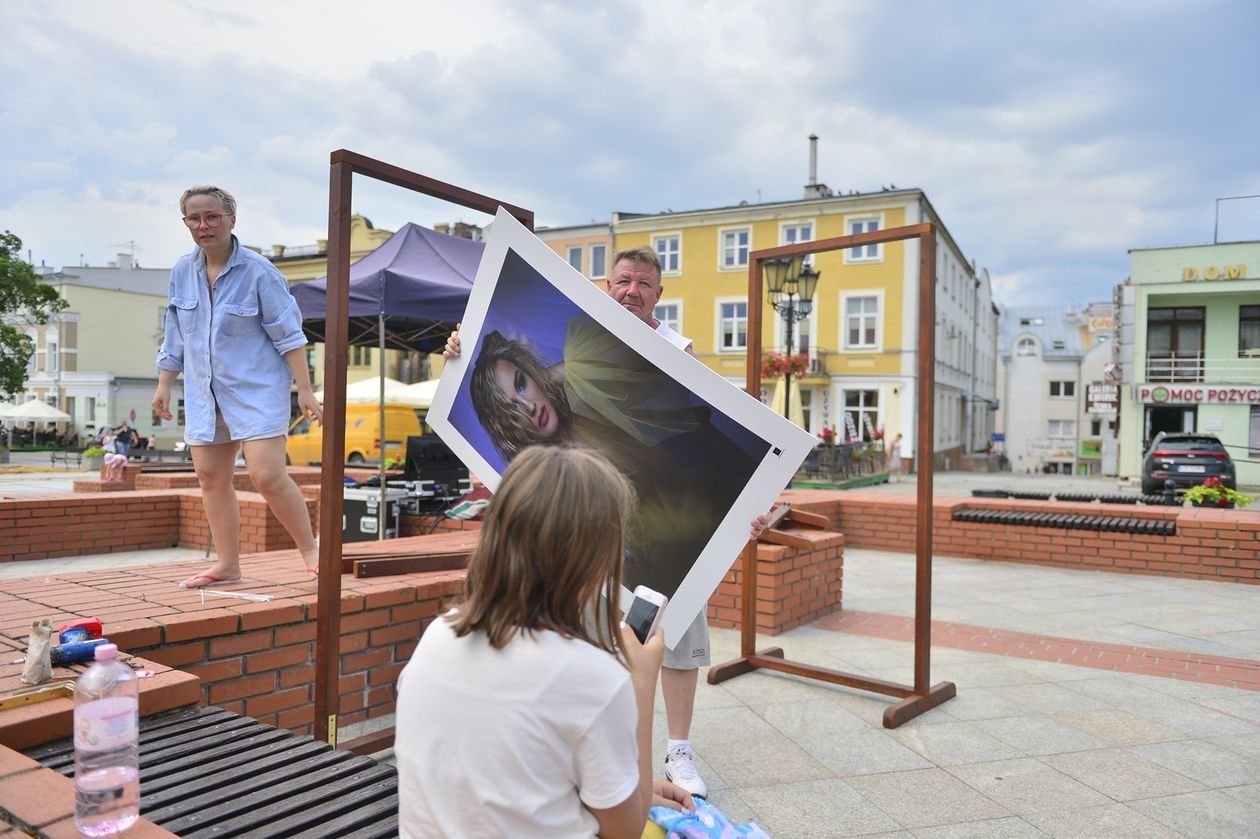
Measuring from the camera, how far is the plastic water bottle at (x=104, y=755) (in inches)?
59.1

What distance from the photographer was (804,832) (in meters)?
2.70

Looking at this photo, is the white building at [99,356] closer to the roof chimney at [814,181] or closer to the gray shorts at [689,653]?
the roof chimney at [814,181]

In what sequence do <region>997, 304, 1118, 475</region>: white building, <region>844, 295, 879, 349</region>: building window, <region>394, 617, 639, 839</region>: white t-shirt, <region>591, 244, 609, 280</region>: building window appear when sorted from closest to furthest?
<region>394, 617, 639, 839</region>: white t-shirt → <region>844, 295, 879, 349</region>: building window → <region>591, 244, 609, 280</region>: building window → <region>997, 304, 1118, 475</region>: white building

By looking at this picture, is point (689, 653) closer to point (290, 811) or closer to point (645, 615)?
point (645, 615)

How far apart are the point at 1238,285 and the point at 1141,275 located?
3040 millimetres

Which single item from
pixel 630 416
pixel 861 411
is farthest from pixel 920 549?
pixel 861 411

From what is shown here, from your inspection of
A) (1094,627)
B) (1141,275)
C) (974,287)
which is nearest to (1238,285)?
(1141,275)

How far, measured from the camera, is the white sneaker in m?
2.89

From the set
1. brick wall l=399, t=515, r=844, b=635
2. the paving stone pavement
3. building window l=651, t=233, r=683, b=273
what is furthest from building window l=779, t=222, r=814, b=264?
brick wall l=399, t=515, r=844, b=635

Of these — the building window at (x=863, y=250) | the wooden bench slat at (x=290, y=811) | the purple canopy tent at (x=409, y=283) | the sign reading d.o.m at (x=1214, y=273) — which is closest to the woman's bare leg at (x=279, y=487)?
the wooden bench slat at (x=290, y=811)

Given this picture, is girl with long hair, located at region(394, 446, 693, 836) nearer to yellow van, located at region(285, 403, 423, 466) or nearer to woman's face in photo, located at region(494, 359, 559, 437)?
woman's face in photo, located at region(494, 359, 559, 437)

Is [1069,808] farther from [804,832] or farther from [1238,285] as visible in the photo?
[1238,285]

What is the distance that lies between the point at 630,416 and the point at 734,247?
34243 millimetres

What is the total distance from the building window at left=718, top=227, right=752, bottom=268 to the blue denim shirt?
33.2 metres
